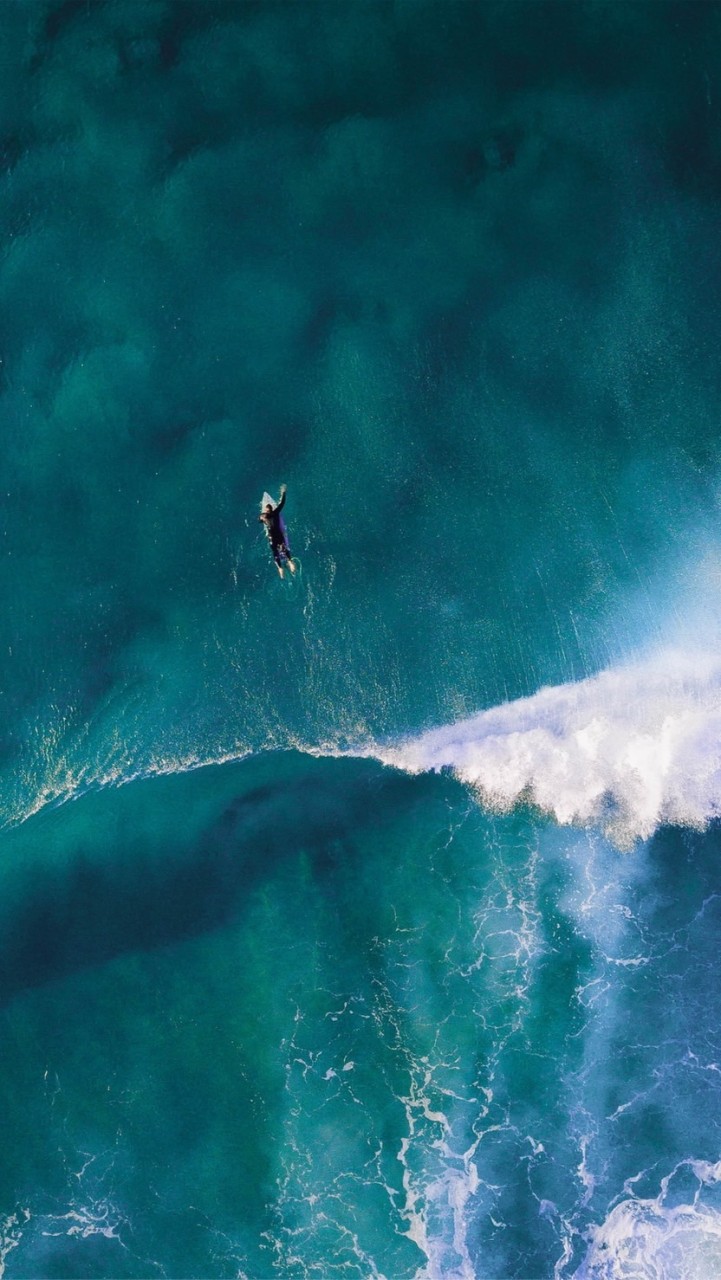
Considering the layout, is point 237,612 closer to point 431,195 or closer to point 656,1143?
point 431,195

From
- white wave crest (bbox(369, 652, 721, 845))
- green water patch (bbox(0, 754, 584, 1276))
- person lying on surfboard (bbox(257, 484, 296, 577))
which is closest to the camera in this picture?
person lying on surfboard (bbox(257, 484, 296, 577))

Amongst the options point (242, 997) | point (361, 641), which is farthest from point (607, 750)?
point (242, 997)

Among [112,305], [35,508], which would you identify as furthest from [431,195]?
[35,508]

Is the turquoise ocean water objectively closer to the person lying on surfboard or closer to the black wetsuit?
the person lying on surfboard

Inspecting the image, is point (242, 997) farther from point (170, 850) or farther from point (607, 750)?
point (607, 750)

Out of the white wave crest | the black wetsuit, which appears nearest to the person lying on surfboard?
the black wetsuit

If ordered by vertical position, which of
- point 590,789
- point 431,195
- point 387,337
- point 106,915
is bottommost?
point 590,789
